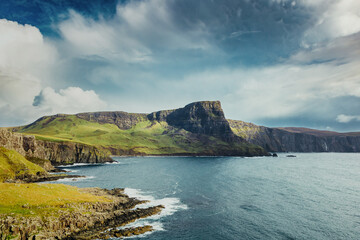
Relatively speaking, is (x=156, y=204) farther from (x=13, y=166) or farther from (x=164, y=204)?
(x=13, y=166)

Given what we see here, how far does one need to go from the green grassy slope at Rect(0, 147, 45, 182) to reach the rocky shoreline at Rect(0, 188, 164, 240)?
67.4 m

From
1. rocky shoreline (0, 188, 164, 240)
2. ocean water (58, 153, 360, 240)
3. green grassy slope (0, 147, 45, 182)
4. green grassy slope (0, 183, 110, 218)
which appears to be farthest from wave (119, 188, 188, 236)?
green grassy slope (0, 147, 45, 182)

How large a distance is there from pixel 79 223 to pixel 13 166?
87.2m

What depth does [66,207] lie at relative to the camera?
172 ft

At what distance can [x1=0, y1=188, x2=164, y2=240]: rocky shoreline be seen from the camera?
39.5 m

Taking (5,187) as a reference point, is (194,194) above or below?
below

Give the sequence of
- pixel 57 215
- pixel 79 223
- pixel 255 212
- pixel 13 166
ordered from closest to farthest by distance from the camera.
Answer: pixel 57 215
pixel 79 223
pixel 255 212
pixel 13 166

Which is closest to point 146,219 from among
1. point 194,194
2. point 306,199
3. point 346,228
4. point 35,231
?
point 35,231

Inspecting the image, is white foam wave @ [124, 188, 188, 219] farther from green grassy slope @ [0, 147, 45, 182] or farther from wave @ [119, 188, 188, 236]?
green grassy slope @ [0, 147, 45, 182]

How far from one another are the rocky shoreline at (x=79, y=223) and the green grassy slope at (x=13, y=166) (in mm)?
67439

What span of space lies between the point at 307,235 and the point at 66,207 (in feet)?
199

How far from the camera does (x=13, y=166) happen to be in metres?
107

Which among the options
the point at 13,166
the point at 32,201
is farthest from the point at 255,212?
the point at 13,166

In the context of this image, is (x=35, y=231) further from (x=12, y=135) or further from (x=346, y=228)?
(x=12, y=135)
